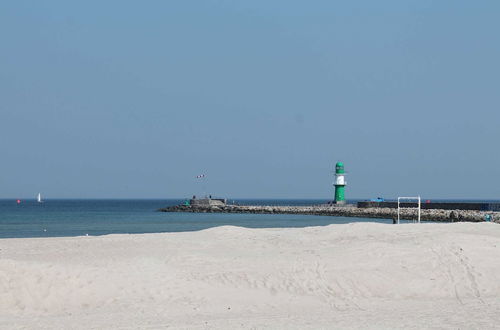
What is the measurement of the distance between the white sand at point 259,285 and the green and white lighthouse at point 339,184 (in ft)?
207

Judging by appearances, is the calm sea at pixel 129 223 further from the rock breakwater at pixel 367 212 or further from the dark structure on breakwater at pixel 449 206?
the dark structure on breakwater at pixel 449 206

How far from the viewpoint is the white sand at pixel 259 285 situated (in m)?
12.9

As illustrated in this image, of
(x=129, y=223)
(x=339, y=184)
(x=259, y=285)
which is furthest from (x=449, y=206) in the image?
(x=259, y=285)

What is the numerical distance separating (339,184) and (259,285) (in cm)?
7178

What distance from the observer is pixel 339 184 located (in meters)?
86.5

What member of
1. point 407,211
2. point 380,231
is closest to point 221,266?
point 380,231

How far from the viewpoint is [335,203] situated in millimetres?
88188

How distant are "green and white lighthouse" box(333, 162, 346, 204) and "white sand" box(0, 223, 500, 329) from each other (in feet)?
207

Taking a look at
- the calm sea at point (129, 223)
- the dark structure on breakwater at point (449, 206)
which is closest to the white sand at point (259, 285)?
the calm sea at point (129, 223)

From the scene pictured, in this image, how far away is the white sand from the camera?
12.9 m

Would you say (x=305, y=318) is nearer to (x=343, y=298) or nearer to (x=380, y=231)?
(x=343, y=298)

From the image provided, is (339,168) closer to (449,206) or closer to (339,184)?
(339,184)

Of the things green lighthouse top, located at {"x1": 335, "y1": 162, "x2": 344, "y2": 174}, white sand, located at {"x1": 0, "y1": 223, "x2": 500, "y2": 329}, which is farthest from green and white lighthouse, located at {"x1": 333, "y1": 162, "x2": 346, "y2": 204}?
white sand, located at {"x1": 0, "y1": 223, "x2": 500, "y2": 329}

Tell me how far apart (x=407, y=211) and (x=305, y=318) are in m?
57.2
